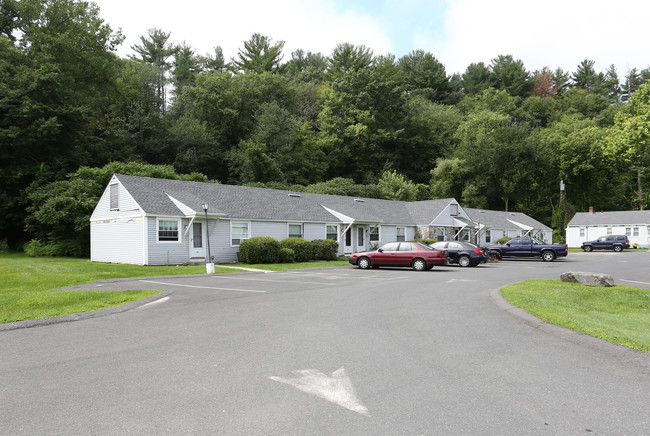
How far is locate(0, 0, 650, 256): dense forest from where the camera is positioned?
3784 cm

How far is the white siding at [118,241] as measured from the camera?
81.6 feet

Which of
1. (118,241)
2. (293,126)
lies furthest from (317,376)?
(293,126)

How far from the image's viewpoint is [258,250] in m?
26.6

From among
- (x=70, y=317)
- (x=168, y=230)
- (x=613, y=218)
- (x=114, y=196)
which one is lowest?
(x=70, y=317)

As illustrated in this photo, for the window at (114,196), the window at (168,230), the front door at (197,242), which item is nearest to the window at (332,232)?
the front door at (197,242)

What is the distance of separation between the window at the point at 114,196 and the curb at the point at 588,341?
2347 cm

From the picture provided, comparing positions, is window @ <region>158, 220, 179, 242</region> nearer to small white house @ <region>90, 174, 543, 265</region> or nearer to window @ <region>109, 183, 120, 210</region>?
small white house @ <region>90, 174, 543, 265</region>

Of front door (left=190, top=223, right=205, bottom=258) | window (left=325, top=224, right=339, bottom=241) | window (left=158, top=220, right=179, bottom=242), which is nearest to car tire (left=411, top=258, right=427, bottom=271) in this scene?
window (left=325, top=224, right=339, bottom=241)

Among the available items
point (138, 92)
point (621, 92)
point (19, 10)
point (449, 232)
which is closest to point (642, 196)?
point (621, 92)

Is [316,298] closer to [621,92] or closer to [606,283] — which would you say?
[606,283]

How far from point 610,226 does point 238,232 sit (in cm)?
5305

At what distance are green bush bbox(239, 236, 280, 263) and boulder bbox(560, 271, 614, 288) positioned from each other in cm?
1621

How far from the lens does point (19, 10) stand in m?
42.3

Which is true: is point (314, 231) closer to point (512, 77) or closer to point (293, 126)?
point (293, 126)
